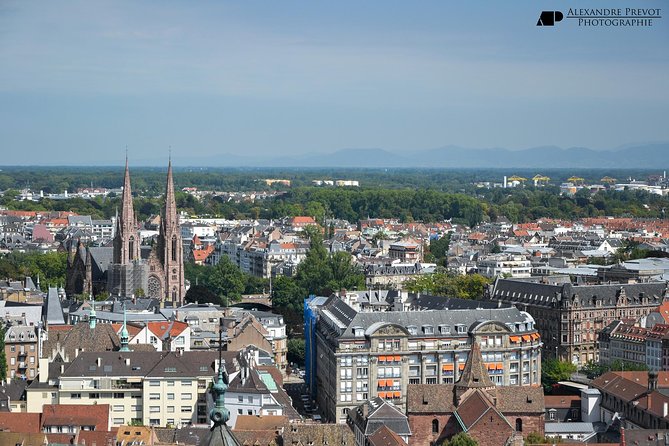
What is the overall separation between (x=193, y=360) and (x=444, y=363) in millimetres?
14359

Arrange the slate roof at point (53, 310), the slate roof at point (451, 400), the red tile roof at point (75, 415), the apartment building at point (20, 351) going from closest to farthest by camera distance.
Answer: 1. the red tile roof at point (75, 415)
2. the slate roof at point (451, 400)
3. the apartment building at point (20, 351)
4. the slate roof at point (53, 310)

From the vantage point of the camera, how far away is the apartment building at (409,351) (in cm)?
6638

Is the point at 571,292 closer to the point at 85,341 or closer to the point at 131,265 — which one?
the point at 131,265

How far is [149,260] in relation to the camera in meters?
105

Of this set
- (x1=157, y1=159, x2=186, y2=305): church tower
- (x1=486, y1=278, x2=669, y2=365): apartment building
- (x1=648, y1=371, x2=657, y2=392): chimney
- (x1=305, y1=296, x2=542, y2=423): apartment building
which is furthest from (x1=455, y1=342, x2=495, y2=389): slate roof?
(x1=157, y1=159, x2=186, y2=305): church tower

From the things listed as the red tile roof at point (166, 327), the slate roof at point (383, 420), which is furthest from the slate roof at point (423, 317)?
the slate roof at point (383, 420)

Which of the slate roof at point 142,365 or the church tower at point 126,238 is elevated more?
the church tower at point 126,238

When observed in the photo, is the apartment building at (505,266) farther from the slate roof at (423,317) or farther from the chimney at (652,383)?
the chimney at (652,383)

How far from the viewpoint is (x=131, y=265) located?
339 ft

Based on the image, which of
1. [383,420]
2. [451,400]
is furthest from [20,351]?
[451,400]

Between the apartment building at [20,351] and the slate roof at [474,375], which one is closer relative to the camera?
the slate roof at [474,375]

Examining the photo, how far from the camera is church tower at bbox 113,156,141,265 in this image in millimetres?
103750

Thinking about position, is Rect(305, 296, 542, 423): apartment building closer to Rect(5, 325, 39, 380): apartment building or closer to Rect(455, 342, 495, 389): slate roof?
Rect(455, 342, 495, 389): slate roof

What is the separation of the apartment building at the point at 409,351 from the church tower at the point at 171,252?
1376 inches
